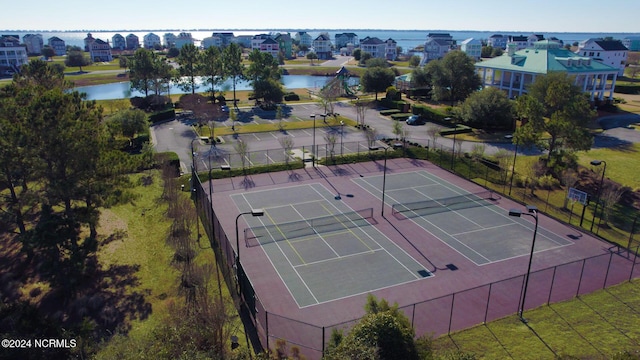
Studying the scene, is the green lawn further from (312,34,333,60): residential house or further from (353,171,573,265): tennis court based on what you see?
(312,34,333,60): residential house

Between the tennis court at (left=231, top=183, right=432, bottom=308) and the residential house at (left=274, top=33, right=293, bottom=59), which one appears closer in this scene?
the tennis court at (left=231, top=183, right=432, bottom=308)

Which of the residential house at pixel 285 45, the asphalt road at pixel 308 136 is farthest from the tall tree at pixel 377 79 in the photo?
the residential house at pixel 285 45

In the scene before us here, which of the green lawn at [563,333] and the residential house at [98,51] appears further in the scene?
the residential house at [98,51]

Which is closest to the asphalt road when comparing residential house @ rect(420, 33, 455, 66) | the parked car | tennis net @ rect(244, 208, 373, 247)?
the parked car

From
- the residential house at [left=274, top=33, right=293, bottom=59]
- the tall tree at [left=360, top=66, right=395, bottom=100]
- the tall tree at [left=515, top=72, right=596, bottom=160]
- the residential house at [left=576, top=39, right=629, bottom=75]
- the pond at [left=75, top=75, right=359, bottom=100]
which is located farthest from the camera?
the residential house at [left=274, top=33, right=293, bottom=59]

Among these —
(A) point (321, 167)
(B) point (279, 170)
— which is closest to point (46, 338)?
(B) point (279, 170)

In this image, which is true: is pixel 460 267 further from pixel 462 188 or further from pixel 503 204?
pixel 462 188

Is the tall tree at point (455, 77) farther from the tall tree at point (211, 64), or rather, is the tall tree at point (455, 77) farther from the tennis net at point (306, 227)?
the tennis net at point (306, 227)
